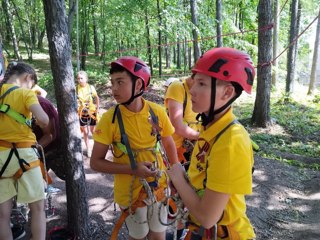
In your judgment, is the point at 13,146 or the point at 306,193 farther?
the point at 306,193

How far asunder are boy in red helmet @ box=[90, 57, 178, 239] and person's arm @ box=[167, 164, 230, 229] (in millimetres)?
721

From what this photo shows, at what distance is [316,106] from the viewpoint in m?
14.0

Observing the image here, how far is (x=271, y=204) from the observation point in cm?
509

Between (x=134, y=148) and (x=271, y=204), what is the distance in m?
3.53

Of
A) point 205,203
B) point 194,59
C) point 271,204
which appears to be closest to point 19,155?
point 205,203

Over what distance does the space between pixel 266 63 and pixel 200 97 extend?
7.74 meters

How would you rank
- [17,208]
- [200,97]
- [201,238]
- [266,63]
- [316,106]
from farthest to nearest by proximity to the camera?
[316,106] → [266,63] → [17,208] → [201,238] → [200,97]

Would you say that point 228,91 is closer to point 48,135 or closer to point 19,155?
point 19,155

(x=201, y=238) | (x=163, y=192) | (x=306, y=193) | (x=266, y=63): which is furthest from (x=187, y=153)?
(x=266, y=63)

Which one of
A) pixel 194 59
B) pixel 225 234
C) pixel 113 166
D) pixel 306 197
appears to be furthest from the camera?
pixel 194 59

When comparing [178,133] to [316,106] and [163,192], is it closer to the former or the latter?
[163,192]

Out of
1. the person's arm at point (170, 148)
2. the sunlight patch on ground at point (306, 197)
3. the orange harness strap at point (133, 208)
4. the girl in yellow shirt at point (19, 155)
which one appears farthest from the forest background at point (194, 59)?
the sunlight patch on ground at point (306, 197)

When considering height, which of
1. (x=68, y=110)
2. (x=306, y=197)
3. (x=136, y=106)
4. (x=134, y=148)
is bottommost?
(x=306, y=197)

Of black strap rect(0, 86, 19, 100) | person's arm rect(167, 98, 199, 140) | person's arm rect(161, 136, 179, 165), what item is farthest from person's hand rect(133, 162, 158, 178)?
black strap rect(0, 86, 19, 100)
